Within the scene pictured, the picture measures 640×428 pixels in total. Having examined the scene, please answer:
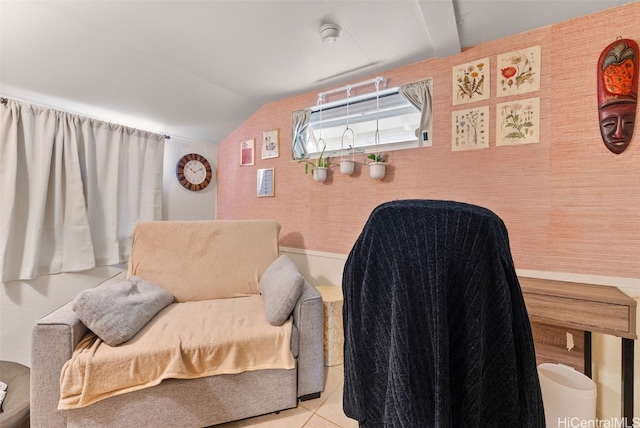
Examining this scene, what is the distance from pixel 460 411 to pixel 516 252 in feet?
4.41

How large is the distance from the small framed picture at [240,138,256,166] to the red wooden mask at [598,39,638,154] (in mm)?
2595

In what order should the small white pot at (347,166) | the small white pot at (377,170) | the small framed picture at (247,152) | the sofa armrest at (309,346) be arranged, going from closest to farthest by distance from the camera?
the sofa armrest at (309,346) < the small white pot at (377,170) < the small white pot at (347,166) < the small framed picture at (247,152)

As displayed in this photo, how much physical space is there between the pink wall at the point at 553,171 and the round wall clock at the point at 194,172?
1.86 meters

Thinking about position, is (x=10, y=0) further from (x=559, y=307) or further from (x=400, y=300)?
(x=559, y=307)

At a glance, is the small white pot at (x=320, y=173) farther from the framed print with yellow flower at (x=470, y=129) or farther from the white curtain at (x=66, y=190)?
the white curtain at (x=66, y=190)

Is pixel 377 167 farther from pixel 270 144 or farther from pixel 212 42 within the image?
pixel 212 42

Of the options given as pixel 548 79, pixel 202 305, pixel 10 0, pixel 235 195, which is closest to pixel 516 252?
pixel 548 79

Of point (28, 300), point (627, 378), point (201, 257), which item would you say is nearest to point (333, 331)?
point (201, 257)

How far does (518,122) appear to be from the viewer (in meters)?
1.53

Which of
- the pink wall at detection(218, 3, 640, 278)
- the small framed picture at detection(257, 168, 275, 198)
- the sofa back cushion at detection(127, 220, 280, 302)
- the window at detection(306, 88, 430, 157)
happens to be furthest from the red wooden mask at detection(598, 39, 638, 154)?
the small framed picture at detection(257, 168, 275, 198)

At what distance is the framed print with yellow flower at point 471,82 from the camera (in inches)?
63.6

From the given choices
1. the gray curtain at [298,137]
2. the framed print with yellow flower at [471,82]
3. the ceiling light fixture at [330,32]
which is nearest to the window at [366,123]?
the gray curtain at [298,137]

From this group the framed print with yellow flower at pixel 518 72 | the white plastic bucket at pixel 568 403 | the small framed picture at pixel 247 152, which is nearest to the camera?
the white plastic bucket at pixel 568 403

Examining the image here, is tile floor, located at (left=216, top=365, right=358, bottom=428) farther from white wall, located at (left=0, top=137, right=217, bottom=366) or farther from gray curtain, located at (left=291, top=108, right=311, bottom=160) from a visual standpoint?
gray curtain, located at (left=291, top=108, right=311, bottom=160)
